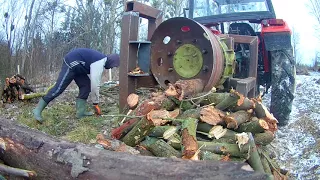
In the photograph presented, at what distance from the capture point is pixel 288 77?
15.2ft

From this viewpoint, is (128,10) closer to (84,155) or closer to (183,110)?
(183,110)

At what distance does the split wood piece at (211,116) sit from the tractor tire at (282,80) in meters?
1.69

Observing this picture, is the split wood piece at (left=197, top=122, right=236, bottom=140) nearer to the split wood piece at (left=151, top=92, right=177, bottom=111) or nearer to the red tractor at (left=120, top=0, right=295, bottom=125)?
the split wood piece at (left=151, top=92, right=177, bottom=111)

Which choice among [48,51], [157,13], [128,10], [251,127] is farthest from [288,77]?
[48,51]

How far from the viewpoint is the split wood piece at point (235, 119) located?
3219 millimetres

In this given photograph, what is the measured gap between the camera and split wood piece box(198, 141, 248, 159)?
2879 millimetres

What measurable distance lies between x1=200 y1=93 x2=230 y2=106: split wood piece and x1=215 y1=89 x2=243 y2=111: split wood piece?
10cm

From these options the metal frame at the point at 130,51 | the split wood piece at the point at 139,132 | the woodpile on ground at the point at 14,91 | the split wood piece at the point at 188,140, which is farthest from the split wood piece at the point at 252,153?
the woodpile on ground at the point at 14,91

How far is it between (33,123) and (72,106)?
1.23 m

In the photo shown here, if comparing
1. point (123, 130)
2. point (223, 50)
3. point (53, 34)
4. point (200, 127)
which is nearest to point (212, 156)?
point (200, 127)

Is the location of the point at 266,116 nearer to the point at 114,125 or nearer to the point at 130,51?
the point at 130,51

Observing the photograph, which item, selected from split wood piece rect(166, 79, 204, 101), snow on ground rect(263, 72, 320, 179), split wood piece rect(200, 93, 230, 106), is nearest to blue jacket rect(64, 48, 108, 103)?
split wood piece rect(166, 79, 204, 101)

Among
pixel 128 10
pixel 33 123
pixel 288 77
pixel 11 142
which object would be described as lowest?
pixel 33 123

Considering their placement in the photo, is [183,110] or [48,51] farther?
[48,51]
